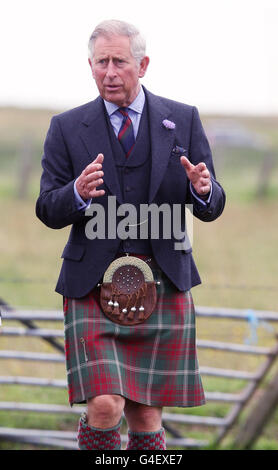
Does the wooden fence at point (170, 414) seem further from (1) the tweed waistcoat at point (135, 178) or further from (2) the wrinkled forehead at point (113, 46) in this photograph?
(2) the wrinkled forehead at point (113, 46)

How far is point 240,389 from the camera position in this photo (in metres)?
8.70

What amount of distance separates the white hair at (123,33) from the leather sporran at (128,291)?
107 cm

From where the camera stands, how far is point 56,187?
189 inches

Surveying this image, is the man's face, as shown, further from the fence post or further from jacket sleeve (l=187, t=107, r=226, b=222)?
the fence post

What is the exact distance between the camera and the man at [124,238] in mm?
4680

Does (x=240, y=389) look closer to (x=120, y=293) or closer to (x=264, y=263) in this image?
(x=120, y=293)

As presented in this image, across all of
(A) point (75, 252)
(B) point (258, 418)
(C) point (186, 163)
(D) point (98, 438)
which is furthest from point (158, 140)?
(B) point (258, 418)

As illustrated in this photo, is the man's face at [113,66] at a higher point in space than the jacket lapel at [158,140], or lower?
higher

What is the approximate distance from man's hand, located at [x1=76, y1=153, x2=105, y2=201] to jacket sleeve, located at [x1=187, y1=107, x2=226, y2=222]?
1.86 feet

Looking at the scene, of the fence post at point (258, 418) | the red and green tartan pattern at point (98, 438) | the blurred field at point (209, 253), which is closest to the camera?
the red and green tartan pattern at point (98, 438)

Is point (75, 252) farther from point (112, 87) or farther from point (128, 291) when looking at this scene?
point (112, 87)

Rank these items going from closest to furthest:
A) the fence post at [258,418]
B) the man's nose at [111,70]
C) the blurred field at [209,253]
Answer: the man's nose at [111,70], the fence post at [258,418], the blurred field at [209,253]

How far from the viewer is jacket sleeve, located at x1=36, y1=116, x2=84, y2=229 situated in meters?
4.64

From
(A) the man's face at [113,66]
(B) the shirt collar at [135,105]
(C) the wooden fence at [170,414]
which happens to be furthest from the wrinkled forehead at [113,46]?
(C) the wooden fence at [170,414]
